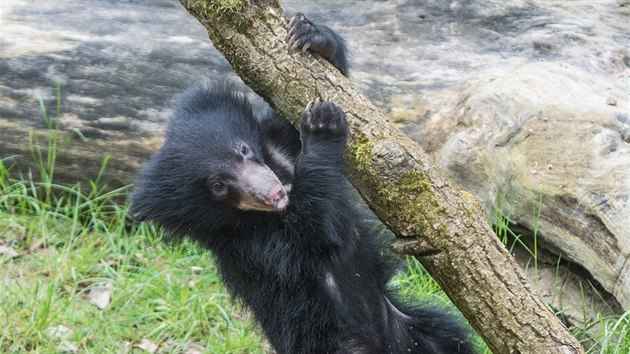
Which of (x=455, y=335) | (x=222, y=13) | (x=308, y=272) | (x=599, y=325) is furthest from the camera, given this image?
(x=599, y=325)

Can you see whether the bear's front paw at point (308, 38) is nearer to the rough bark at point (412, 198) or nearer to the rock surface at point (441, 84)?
the rough bark at point (412, 198)

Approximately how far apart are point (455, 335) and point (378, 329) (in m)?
0.48

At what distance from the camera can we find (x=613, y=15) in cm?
586

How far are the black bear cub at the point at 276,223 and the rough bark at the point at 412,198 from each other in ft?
1.11

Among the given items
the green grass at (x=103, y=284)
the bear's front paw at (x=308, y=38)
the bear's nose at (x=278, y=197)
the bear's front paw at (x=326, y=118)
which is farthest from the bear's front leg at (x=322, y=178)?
the green grass at (x=103, y=284)

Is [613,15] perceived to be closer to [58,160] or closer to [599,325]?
[599,325]

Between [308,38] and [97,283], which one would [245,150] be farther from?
[97,283]

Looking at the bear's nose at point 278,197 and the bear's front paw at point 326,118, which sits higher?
the bear's front paw at point 326,118

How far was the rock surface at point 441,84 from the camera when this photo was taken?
4930 millimetres

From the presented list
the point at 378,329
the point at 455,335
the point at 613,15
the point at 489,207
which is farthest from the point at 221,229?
the point at 613,15

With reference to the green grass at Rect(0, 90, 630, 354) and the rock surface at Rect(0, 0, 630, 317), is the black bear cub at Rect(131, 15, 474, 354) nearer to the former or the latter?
the green grass at Rect(0, 90, 630, 354)

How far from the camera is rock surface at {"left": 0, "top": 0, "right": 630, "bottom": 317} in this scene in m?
4.93

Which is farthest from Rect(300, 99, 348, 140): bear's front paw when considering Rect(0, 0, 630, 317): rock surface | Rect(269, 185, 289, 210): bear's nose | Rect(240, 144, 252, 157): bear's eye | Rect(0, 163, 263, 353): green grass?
Rect(0, 0, 630, 317): rock surface

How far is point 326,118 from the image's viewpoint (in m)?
3.48
